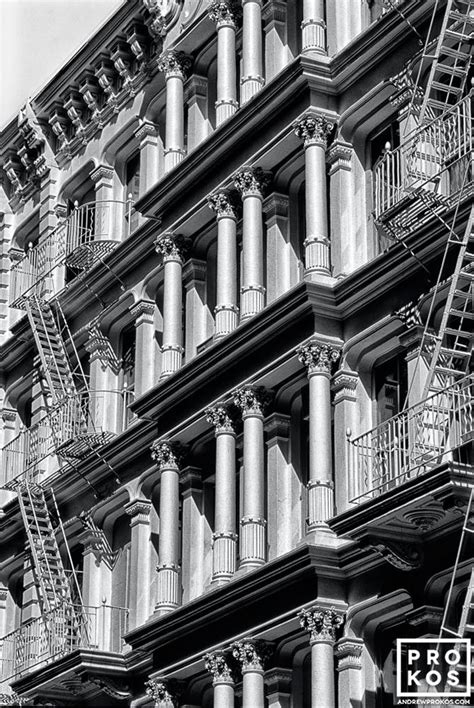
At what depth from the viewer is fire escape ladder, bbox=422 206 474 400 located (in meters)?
26.7

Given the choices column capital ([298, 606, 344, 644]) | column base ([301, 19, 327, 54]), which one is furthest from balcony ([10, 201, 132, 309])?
column capital ([298, 606, 344, 644])

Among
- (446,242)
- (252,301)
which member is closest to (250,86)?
(252,301)

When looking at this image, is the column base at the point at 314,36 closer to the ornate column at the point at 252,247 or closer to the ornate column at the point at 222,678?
the ornate column at the point at 252,247

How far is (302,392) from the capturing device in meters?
32.6

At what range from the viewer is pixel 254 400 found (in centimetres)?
3247

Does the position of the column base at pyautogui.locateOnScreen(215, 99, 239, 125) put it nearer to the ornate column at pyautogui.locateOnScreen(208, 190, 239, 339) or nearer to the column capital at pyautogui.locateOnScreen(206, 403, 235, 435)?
the ornate column at pyautogui.locateOnScreen(208, 190, 239, 339)

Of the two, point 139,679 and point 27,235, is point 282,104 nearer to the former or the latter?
point 139,679

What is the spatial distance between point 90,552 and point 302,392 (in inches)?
354

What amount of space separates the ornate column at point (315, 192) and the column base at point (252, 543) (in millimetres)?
4629

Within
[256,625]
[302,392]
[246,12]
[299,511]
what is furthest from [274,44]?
[256,625]

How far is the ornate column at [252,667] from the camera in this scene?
98.8 feet

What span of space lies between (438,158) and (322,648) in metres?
8.56

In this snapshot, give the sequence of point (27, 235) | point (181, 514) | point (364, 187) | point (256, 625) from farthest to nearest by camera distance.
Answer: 1. point (27, 235)
2. point (181, 514)
3. point (364, 187)
4. point (256, 625)

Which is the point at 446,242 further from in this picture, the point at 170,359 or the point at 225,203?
the point at 170,359
